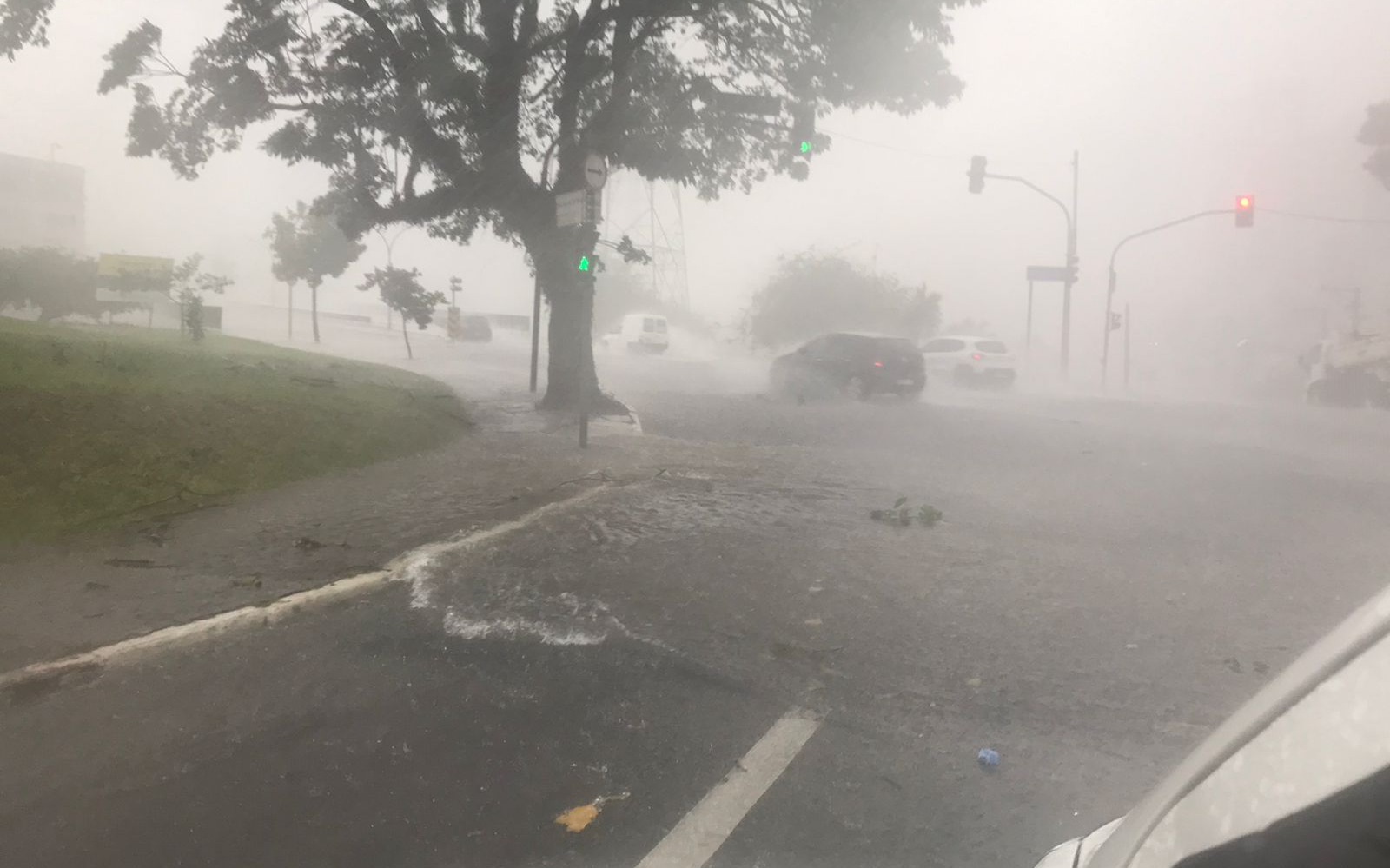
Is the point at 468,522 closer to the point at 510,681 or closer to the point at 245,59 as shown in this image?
the point at 510,681

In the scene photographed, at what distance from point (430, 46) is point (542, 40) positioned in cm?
175

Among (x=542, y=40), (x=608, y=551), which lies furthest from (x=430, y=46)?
(x=608, y=551)

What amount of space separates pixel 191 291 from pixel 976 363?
2108cm

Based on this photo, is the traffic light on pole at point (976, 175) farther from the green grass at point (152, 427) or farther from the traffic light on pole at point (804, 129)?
the green grass at point (152, 427)

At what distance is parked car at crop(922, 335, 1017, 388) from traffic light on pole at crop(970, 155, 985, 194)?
5.64 meters

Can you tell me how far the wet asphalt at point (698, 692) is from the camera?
3.06 metres

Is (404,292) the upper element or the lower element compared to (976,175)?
lower

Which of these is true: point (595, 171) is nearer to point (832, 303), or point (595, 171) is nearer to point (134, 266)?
point (134, 266)

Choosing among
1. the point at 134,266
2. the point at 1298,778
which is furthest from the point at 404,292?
the point at 1298,778

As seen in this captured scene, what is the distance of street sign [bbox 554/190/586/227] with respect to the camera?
36.2 feet

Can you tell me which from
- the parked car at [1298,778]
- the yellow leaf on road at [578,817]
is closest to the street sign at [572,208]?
the yellow leaf on road at [578,817]

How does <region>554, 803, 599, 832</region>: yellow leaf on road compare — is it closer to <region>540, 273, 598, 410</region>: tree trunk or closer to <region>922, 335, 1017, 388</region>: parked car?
<region>540, 273, 598, 410</region>: tree trunk

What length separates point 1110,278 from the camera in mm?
36406

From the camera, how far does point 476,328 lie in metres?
42.1
